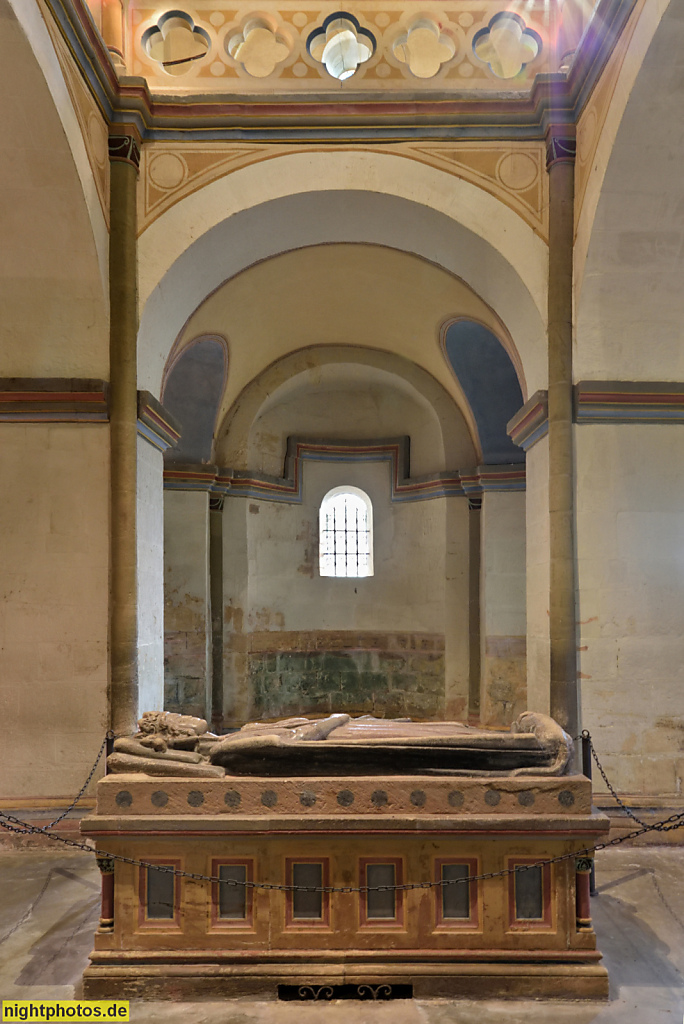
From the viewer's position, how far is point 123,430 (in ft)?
20.2

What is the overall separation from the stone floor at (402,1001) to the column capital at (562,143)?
525 cm

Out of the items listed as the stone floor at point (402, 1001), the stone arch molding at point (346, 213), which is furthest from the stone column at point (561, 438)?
the stone floor at point (402, 1001)

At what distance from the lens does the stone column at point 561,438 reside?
6.04m

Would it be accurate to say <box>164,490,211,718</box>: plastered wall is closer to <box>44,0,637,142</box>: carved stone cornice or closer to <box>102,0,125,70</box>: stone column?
<box>44,0,637,142</box>: carved stone cornice

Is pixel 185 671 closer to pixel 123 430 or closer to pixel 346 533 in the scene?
pixel 346 533

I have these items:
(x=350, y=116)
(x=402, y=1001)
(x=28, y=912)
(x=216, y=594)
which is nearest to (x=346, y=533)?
(x=216, y=594)

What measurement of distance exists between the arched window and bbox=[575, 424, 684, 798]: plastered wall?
5753 millimetres

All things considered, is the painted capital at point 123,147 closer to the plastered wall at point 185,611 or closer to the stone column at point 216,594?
the plastered wall at point 185,611

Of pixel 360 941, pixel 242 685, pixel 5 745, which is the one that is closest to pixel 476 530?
pixel 242 685

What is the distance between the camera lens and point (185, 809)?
388 cm

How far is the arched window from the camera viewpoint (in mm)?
11750

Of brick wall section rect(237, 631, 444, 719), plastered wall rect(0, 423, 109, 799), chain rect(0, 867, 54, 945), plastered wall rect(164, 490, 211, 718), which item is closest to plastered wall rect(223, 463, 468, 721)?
brick wall section rect(237, 631, 444, 719)

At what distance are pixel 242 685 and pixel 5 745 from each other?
4.48 metres

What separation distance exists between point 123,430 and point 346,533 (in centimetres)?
606
